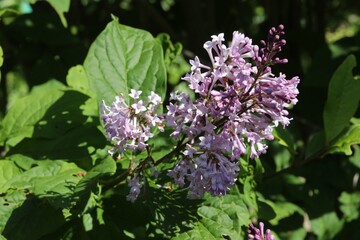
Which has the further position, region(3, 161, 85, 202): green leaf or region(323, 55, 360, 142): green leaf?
region(323, 55, 360, 142): green leaf

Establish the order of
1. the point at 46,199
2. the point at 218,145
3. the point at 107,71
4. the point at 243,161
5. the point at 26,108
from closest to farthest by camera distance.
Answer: the point at 218,145 → the point at 46,199 → the point at 243,161 → the point at 107,71 → the point at 26,108

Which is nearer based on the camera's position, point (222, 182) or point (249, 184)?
point (222, 182)

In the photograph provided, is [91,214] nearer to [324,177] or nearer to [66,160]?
[66,160]

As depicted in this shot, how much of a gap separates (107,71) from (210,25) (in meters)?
1.71

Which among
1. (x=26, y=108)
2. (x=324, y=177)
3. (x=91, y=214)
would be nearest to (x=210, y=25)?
(x=324, y=177)

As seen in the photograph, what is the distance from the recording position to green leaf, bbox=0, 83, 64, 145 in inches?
77.7

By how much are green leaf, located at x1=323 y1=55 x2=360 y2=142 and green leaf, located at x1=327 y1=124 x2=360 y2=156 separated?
0.04 m

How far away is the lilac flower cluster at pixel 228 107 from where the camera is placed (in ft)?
4.26

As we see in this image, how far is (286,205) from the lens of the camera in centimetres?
224

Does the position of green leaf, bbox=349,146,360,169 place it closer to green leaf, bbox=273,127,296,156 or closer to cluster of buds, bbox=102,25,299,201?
green leaf, bbox=273,127,296,156

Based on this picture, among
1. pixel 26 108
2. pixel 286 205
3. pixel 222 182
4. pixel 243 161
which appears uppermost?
pixel 222 182

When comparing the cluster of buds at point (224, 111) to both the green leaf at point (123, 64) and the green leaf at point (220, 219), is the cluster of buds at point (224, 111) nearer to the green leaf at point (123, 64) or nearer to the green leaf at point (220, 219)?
the green leaf at point (220, 219)

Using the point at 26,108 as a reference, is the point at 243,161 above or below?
above

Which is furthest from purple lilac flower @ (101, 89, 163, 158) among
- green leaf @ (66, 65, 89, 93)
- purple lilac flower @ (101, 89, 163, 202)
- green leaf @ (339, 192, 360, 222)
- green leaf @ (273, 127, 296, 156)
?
green leaf @ (339, 192, 360, 222)
